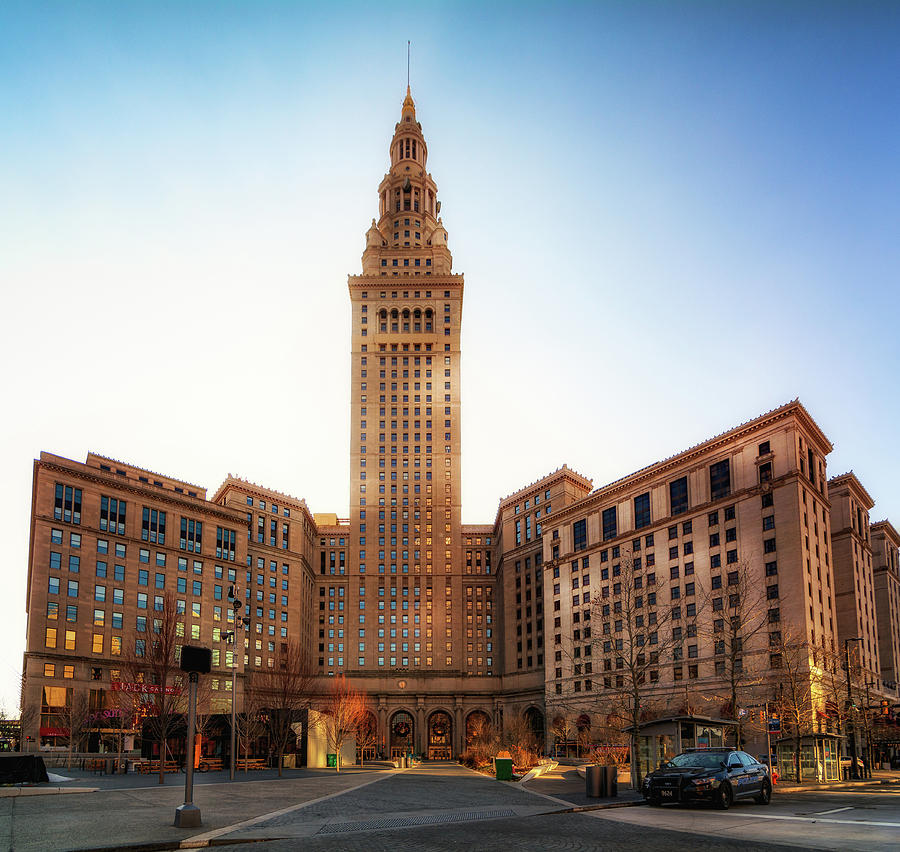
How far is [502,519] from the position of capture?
154 m

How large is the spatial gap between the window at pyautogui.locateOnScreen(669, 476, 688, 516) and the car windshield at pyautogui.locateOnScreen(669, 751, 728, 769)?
7412 cm

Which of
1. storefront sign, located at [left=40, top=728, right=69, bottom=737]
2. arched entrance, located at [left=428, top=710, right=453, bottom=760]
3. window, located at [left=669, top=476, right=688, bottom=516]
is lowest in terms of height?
arched entrance, located at [left=428, top=710, right=453, bottom=760]

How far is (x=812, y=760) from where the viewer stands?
58.7 metres

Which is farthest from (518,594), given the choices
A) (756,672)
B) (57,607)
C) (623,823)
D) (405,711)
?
(623,823)

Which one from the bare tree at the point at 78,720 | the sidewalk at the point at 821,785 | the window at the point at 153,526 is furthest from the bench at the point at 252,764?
the window at the point at 153,526

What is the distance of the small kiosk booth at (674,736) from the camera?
35125mm

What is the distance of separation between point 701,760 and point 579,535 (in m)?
92.7

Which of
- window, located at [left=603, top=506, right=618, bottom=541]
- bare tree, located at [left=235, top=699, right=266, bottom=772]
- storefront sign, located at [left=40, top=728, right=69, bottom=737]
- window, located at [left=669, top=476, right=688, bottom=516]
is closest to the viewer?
bare tree, located at [left=235, top=699, right=266, bottom=772]

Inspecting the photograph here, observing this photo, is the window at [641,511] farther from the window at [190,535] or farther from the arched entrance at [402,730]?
the window at [190,535]

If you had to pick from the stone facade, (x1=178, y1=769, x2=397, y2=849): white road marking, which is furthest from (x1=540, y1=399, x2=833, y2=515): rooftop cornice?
(x1=178, y1=769, x2=397, y2=849): white road marking

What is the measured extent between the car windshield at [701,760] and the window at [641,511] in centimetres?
7934

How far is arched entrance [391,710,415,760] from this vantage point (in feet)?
474

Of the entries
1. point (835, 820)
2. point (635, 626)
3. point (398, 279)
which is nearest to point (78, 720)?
point (635, 626)

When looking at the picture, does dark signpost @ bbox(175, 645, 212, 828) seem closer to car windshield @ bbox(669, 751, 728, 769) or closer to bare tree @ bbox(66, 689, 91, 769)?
car windshield @ bbox(669, 751, 728, 769)
